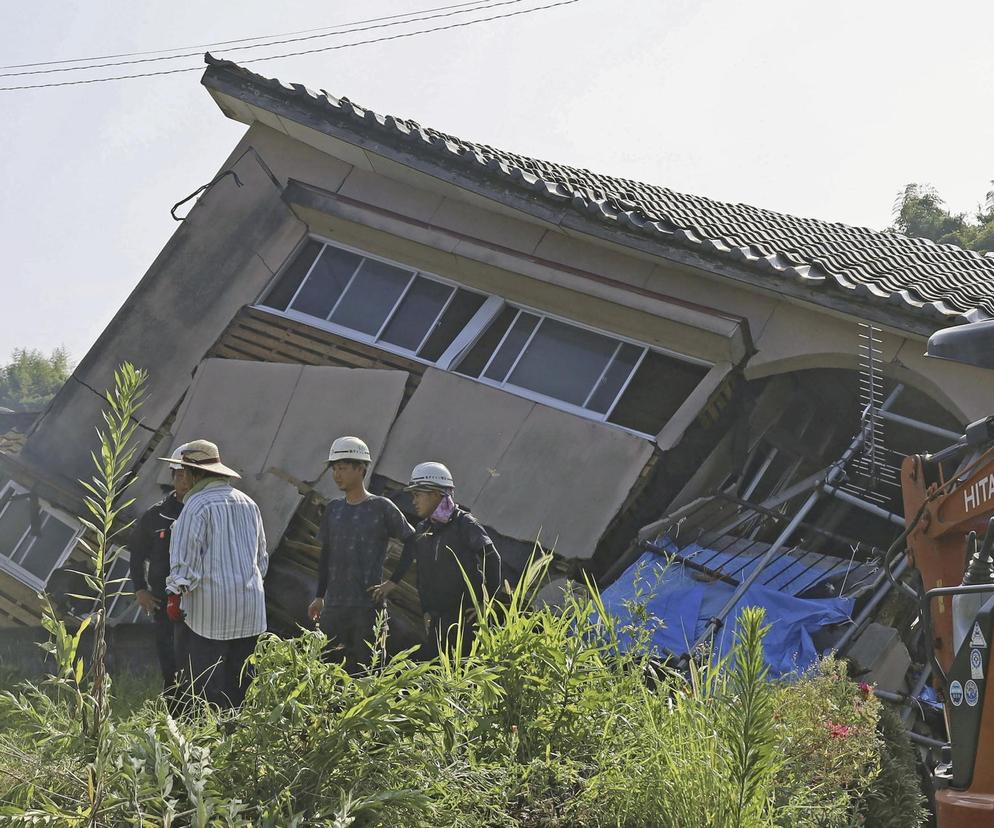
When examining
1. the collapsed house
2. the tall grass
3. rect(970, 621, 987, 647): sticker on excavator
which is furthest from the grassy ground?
rect(970, 621, 987, 647): sticker on excavator

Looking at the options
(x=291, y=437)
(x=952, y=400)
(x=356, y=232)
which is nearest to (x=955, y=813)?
(x=952, y=400)

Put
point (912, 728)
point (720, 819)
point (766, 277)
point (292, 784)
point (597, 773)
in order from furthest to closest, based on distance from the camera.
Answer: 1. point (766, 277)
2. point (912, 728)
3. point (597, 773)
4. point (720, 819)
5. point (292, 784)

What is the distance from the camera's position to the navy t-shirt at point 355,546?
7430mm

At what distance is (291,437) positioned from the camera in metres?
11.2

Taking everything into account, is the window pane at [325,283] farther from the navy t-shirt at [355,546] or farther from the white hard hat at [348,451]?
the navy t-shirt at [355,546]

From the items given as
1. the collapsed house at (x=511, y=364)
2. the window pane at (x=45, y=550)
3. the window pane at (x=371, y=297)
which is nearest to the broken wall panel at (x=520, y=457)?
the collapsed house at (x=511, y=364)

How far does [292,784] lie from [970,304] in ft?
27.2

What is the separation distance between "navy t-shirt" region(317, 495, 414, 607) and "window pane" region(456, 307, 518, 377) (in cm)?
391

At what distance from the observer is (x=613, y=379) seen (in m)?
11.0

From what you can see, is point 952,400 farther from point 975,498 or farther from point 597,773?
point 597,773

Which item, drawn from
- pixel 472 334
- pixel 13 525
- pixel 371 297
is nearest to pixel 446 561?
pixel 472 334

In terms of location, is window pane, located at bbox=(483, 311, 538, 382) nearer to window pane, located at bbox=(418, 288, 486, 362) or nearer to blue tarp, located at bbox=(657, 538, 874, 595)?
window pane, located at bbox=(418, 288, 486, 362)

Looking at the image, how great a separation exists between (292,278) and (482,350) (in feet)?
7.49

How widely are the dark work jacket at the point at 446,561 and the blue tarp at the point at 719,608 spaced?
3.53 feet
